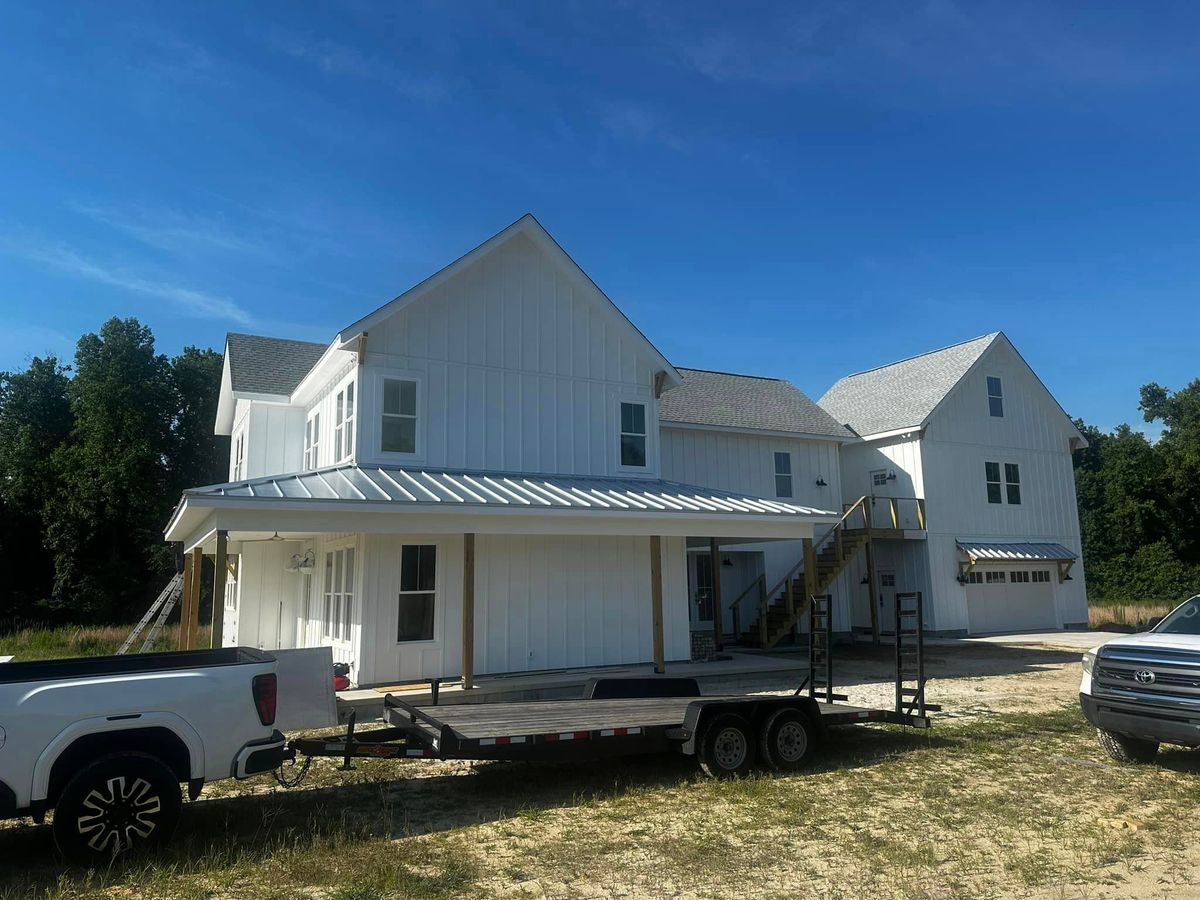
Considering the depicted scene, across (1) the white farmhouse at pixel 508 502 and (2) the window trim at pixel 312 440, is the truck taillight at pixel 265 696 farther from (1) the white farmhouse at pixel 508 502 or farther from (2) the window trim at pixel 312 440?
(2) the window trim at pixel 312 440

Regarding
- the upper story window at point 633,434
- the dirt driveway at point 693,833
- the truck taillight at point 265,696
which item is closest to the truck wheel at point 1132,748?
the dirt driveway at point 693,833

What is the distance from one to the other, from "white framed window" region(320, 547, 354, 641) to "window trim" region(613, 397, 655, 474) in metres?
5.72

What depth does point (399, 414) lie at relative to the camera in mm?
15508

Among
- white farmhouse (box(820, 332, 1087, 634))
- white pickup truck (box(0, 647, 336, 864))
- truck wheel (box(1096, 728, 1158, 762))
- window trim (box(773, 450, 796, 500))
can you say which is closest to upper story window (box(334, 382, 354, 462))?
white pickup truck (box(0, 647, 336, 864))

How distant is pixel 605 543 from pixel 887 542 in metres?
14.0

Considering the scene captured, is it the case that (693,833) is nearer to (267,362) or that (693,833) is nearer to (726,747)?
(726,747)

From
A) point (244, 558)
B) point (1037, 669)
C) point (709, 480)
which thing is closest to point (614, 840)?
point (1037, 669)

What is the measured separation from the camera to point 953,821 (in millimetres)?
7078

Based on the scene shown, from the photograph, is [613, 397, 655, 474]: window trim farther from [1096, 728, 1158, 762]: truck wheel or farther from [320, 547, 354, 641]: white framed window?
[1096, 728, 1158, 762]: truck wheel

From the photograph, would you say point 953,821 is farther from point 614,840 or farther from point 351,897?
point 351,897

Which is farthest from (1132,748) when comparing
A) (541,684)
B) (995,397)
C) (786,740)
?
(995,397)

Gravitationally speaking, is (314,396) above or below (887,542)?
above

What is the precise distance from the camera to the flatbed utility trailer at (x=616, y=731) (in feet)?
25.3

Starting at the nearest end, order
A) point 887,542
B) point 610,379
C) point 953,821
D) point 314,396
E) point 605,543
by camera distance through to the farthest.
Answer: point 953,821 → point 605,543 → point 610,379 → point 314,396 → point 887,542
